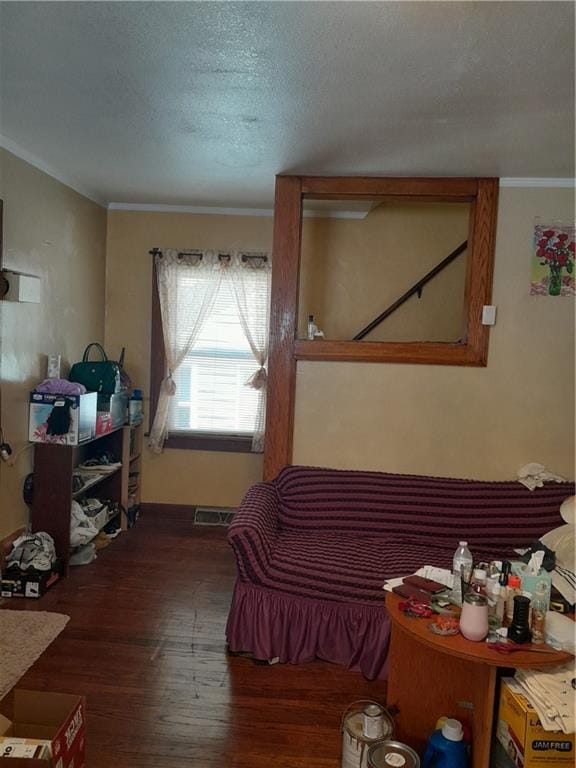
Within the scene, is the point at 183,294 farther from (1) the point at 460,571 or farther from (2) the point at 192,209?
(1) the point at 460,571

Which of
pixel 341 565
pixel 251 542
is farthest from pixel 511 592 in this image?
pixel 251 542

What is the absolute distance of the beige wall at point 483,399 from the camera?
333cm

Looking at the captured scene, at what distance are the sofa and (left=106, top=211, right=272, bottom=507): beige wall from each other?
4.32 ft

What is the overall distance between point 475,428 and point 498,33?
217cm

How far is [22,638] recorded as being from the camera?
2.71 metres

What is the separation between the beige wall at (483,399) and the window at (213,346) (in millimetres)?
1116

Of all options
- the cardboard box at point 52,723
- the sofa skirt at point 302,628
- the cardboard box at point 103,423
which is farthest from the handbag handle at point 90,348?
the cardboard box at point 52,723

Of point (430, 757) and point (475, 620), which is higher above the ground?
point (475, 620)

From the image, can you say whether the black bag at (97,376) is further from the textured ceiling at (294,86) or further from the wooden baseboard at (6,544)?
the textured ceiling at (294,86)

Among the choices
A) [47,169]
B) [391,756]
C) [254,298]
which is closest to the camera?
[391,756]

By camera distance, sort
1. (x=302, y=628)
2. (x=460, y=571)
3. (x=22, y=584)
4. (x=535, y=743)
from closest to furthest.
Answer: (x=535, y=743) → (x=460, y=571) → (x=302, y=628) → (x=22, y=584)

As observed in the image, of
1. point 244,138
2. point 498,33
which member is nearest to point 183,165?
point 244,138

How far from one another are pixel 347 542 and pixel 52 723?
5.39 ft

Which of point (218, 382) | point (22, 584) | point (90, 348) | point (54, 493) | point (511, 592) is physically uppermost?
point (90, 348)
